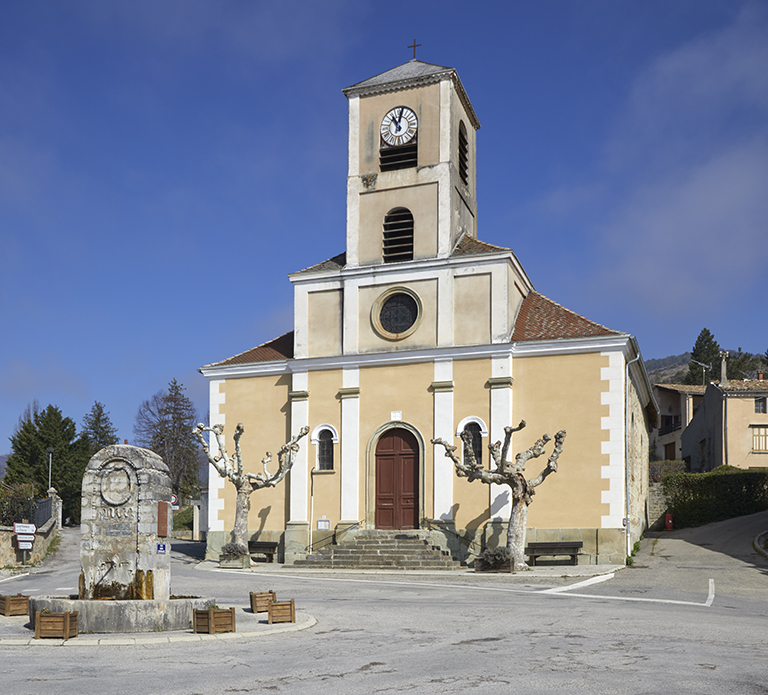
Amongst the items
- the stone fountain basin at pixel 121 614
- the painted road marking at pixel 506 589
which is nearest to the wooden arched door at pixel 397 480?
the painted road marking at pixel 506 589

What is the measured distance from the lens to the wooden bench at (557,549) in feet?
79.1

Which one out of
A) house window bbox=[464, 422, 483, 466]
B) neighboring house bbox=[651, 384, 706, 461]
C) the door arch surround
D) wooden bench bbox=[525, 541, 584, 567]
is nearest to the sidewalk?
wooden bench bbox=[525, 541, 584, 567]

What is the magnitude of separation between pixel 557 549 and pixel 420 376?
683 centimetres

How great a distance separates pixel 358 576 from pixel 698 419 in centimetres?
3791

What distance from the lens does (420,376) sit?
27234mm

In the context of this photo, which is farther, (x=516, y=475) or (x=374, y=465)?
(x=374, y=465)

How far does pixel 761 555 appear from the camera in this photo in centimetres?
2516

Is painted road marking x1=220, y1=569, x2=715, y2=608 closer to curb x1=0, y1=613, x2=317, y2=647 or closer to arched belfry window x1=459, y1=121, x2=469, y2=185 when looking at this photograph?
curb x1=0, y1=613, x2=317, y2=647

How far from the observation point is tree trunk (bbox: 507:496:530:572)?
23109 millimetres

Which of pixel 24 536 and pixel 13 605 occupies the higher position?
pixel 13 605

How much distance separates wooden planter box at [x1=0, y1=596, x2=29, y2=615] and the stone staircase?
12.4m

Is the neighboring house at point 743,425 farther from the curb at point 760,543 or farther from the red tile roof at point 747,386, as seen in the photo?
the curb at point 760,543

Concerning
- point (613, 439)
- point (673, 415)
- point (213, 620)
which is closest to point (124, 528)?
point (213, 620)

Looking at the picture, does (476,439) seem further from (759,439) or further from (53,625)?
(759,439)
